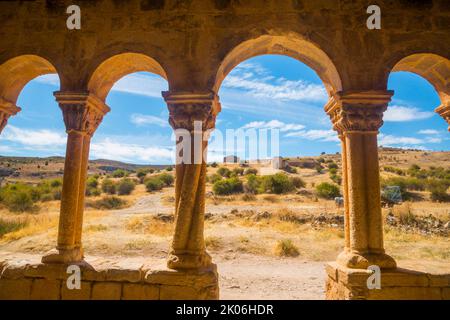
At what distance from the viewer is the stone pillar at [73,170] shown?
468 cm

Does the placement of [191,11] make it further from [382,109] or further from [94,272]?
[94,272]

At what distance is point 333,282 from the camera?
4566 mm

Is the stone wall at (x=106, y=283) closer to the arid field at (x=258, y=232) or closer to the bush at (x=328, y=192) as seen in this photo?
the arid field at (x=258, y=232)

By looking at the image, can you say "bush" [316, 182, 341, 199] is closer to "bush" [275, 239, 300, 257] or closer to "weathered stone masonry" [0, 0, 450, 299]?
"bush" [275, 239, 300, 257]

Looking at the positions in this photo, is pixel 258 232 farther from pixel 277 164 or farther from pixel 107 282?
pixel 277 164

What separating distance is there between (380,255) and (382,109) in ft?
7.08

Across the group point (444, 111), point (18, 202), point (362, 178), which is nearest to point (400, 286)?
point (362, 178)

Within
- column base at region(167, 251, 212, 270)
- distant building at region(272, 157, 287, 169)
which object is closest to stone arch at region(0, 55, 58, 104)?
column base at region(167, 251, 212, 270)

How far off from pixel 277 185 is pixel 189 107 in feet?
76.6

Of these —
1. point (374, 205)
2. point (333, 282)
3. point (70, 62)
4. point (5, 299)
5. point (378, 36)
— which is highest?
point (378, 36)

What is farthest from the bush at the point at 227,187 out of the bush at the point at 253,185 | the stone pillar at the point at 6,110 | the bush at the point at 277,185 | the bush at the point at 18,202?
the stone pillar at the point at 6,110

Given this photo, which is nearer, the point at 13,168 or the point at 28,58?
the point at 28,58

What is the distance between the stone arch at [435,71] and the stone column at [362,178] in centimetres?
114

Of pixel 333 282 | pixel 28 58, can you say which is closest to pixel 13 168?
Answer: pixel 28 58
